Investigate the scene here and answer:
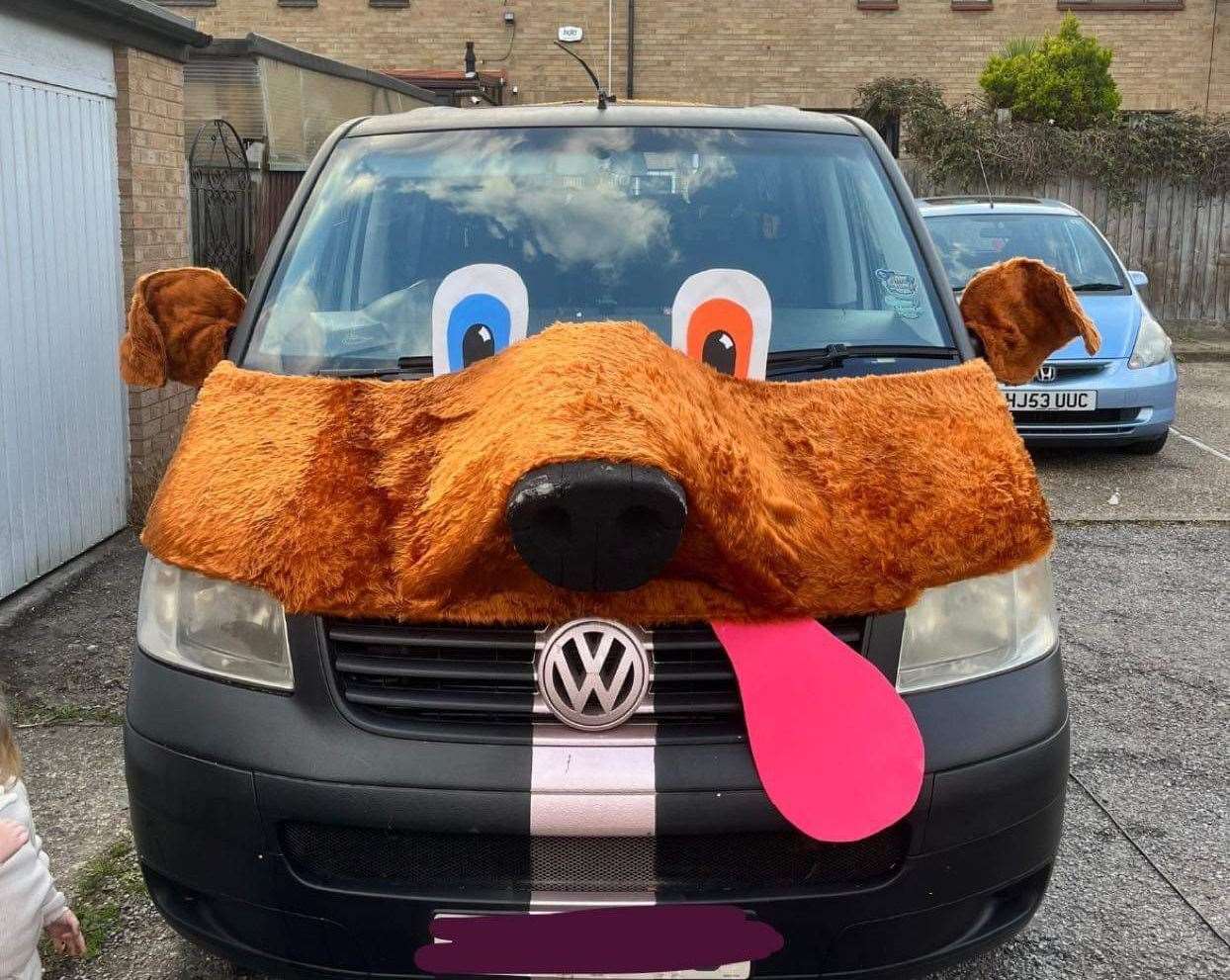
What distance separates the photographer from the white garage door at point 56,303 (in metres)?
5.59

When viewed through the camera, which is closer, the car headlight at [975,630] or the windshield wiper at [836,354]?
the car headlight at [975,630]

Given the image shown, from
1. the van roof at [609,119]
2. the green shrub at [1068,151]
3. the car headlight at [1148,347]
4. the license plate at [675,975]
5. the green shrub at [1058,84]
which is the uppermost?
the green shrub at [1058,84]

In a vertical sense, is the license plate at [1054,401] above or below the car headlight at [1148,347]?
below

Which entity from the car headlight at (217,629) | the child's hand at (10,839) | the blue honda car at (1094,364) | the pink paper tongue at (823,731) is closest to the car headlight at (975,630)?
the pink paper tongue at (823,731)

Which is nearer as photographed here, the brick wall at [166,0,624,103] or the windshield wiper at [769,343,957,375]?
the windshield wiper at [769,343,957,375]

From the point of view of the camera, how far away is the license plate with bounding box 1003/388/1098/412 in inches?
324

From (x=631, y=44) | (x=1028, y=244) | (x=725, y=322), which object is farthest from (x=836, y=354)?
(x=631, y=44)

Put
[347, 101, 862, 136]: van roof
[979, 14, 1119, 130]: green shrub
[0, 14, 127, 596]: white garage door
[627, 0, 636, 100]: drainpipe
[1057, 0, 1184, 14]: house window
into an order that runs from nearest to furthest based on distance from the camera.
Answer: [347, 101, 862, 136]: van roof
[0, 14, 127, 596]: white garage door
[979, 14, 1119, 130]: green shrub
[627, 0, 636, 100]: drainpipe
[1057, 0, 1184, 14]: house window

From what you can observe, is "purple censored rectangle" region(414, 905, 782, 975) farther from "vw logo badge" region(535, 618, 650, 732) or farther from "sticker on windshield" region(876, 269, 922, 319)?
"sticker on windshield" region(876, 269, 922, 319)

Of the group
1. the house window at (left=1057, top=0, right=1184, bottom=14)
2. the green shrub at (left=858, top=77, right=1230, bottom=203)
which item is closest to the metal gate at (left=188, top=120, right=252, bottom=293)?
the green shrub at (left=858, top=77, right=1230, bottom=203)

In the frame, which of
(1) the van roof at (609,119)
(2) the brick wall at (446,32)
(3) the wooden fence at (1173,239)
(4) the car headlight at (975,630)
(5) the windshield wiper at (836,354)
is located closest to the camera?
(4) the car headlight at (975,630)

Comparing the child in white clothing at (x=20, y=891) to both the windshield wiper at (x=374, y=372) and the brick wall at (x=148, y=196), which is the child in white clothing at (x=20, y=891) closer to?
the windshield wiper at (x=374, y=372)

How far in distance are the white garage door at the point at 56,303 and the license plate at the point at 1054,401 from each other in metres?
5.35

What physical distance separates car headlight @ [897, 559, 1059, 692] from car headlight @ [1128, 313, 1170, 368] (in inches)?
254
